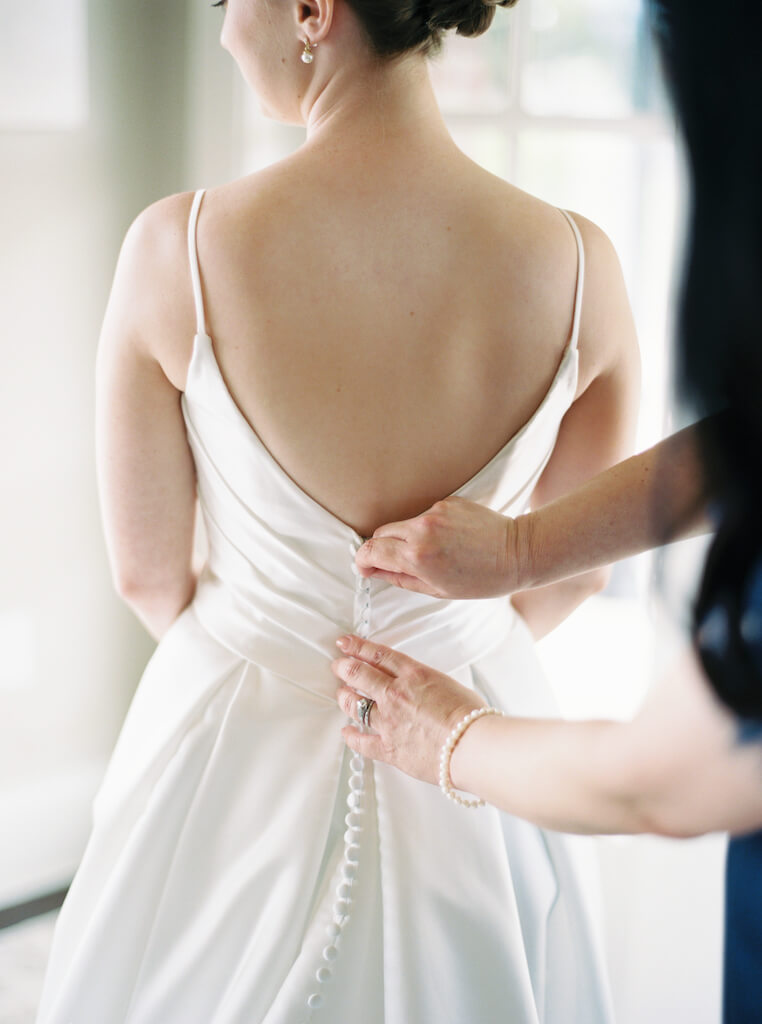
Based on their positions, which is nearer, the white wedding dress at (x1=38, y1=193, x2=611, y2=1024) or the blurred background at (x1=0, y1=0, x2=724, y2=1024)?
the white wedding dress at (x1=38, y1=193, x2=611, y2=1024)

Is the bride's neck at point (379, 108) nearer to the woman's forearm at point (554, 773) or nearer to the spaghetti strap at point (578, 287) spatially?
the spaghetti strap at point (578, 287)

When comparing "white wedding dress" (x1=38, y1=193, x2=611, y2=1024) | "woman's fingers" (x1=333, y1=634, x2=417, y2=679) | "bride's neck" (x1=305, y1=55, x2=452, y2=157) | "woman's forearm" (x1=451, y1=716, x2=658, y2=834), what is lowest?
"white wedding dress" (x1=38, y1=193, x2=611, y2=1024)

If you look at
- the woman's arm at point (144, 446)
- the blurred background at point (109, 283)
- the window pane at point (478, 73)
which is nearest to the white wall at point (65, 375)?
the blurred background at point (109, 283)

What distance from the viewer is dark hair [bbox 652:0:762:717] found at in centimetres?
51

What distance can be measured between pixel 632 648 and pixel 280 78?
4.88 ft

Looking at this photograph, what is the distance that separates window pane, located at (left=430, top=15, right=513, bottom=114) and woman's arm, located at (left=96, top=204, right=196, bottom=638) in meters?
1.13

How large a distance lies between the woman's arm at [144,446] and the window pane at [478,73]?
3.69 ft

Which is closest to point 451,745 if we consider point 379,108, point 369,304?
point 369,304

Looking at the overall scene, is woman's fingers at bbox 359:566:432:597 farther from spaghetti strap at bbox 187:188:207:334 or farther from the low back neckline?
spaghetti strap at bbox 187:188:207:334

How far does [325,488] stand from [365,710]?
0.74ft

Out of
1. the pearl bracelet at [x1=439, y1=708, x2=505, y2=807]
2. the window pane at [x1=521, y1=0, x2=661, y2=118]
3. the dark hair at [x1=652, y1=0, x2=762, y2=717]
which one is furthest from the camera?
the window pane at [x1=521, y1=0, x2=661, y2=118]

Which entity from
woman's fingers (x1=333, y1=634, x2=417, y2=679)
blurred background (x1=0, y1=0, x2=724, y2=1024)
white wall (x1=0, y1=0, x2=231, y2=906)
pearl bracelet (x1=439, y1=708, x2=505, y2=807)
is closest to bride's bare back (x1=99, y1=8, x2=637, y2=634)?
woman's fingers (x1=333, y1=634, x2=417, y2=679)

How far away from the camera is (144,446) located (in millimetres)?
988

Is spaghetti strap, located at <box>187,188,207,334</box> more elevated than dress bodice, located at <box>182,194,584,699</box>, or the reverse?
spaghetti strap, located at <box>187,188,207,334</box>
